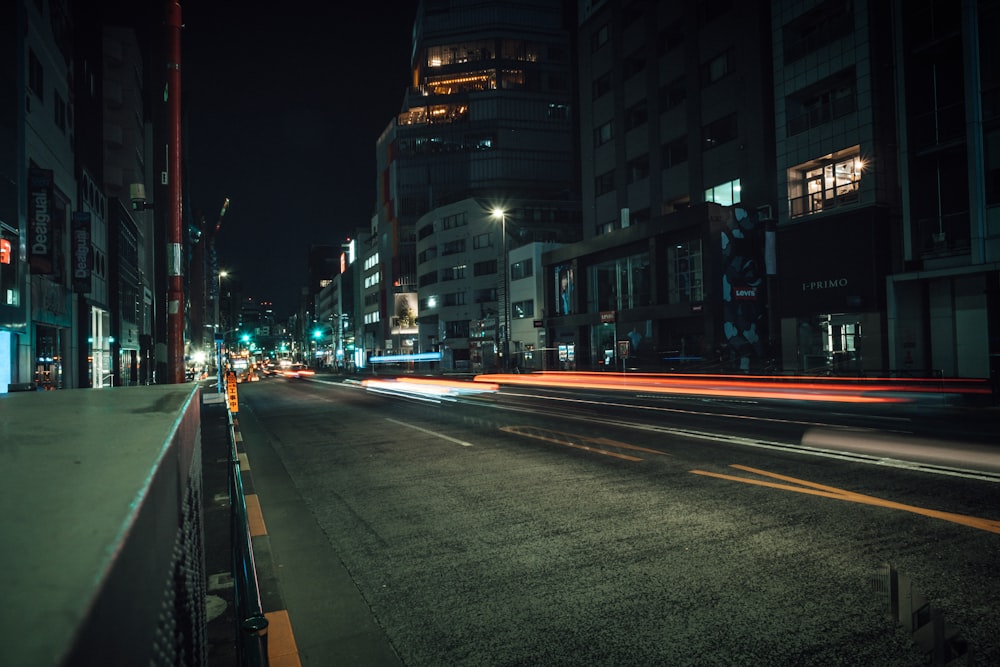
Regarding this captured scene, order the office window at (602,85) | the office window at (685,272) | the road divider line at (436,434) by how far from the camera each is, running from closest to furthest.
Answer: the road divider line at (436,434)
the office window at (685,272)
the office window at (602,85)

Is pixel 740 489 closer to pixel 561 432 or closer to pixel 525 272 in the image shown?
pixel 561 432

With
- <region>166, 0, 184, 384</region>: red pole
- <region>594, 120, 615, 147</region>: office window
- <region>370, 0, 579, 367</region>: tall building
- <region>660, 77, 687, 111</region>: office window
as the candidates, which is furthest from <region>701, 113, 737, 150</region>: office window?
<region>370, 0, 579, 367</region>: tall building

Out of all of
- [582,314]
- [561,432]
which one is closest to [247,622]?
[561,432]

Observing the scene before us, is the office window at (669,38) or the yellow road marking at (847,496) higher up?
the office window at (669,38)

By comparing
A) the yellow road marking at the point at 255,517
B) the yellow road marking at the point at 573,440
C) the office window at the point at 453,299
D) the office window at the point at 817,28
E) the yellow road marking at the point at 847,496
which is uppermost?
the office window at the point at 817,28

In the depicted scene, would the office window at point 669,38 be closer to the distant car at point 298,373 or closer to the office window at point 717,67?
the office window at point 717,67

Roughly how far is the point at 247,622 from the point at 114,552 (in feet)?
4.29

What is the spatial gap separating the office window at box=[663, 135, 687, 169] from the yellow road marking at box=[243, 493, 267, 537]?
38.9 meters

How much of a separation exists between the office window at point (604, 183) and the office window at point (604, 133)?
2.63 meters

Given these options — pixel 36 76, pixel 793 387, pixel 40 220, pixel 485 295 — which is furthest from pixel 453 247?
pixel 793 387

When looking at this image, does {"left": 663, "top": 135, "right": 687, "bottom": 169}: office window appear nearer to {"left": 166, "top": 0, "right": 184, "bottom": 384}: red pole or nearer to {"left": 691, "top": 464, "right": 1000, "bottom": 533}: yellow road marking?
{"left": 166, "top": 0, "right": 184, "bottom": 384}: red pole

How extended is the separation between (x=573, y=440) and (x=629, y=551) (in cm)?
653

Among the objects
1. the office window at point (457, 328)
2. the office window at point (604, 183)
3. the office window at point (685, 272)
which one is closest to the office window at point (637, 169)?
the office window at point (604, 183)

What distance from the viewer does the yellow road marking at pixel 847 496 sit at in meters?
5.89
